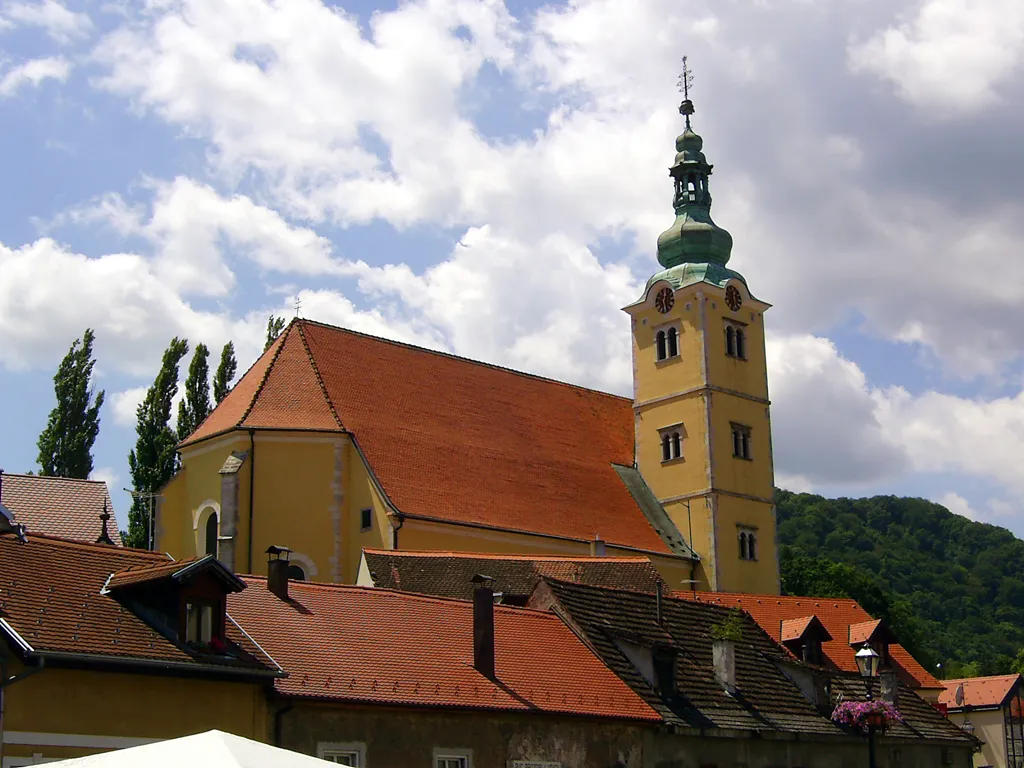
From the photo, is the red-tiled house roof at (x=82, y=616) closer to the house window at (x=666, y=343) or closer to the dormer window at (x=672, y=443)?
the dormer window at (x=672, y=443)

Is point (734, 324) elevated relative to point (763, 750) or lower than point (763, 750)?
elevated

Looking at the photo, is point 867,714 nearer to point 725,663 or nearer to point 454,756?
point 725,663

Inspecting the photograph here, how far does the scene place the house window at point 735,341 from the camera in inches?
2232

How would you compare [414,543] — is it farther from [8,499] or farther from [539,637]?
[539,637]

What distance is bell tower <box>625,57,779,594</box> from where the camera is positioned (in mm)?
53719

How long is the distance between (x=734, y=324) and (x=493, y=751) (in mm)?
36684

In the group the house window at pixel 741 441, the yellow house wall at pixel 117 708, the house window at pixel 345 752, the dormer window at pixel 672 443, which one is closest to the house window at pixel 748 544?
the house window at pixel 741 441

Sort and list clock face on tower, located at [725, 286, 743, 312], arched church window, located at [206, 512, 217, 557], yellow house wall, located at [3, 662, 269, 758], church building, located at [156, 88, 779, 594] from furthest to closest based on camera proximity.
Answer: clock face on tower, located at [725, 286, 743, 312] → arched church window, located at [206, 512, 217, 557] → church building, located at [156, 88, 779, 594] → yellow house wall, located at [3, 662, 269, 758]

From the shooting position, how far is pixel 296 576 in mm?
41812

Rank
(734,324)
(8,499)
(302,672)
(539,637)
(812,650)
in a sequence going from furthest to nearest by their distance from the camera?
(734,324) < (812,650) < (8,499) < (539,637) < (302,672)

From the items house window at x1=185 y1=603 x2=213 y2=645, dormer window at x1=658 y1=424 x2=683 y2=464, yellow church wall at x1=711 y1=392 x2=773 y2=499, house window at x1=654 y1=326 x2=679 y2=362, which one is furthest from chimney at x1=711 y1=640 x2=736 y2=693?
house window at x1=654 y1=326 x2=679 y2=362

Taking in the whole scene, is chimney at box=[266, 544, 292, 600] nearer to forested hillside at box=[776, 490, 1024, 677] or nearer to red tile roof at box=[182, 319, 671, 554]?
red tile roof at box=[182, 319, 671, 554]

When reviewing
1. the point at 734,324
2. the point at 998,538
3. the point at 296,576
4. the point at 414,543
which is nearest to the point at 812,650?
the point at 414,543

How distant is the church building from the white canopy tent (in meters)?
30.4
